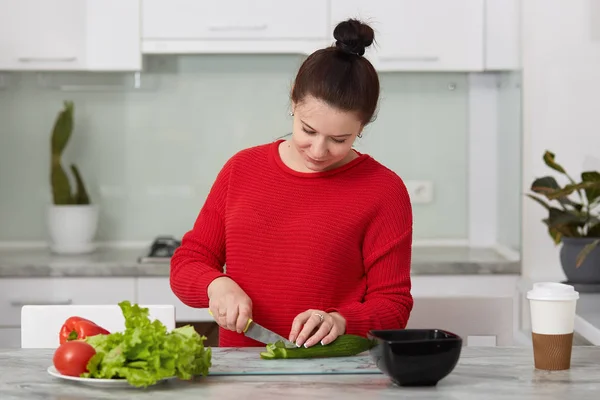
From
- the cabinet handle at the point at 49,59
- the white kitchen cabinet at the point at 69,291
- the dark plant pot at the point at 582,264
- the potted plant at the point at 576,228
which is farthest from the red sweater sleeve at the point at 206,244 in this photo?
the cabinet handle at the point at 49,59

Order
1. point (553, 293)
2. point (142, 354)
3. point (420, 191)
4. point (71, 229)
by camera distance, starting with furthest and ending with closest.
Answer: point (420, 191)
point (71, 229)
point (553, 293)
point (142, 354)

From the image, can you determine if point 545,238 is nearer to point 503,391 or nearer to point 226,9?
point 226,9

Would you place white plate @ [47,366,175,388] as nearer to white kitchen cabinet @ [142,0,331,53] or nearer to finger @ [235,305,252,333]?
finger @ [235,305,252,333]

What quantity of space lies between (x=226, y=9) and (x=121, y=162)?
0.79 m

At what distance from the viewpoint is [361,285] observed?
1.83m

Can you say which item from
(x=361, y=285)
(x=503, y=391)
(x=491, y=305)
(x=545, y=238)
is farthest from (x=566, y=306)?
(x=545, y=238)

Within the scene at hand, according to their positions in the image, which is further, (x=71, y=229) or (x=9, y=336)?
(x=71, y=229)

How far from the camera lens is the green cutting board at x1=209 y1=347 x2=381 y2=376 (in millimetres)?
1513

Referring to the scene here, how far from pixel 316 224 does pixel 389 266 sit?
154 mm

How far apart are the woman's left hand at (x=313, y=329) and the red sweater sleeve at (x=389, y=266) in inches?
3.6

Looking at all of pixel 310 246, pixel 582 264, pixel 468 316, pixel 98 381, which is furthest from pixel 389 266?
pixel 582 264

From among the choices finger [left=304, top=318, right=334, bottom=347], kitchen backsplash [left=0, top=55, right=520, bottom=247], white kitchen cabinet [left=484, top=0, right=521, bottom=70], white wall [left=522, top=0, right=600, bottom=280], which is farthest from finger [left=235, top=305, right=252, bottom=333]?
kitchen backsplash [left=0, top=55, right=520, bottom=247]

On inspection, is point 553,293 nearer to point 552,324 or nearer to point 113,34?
point 552,324

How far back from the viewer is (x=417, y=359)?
4.63 feet
